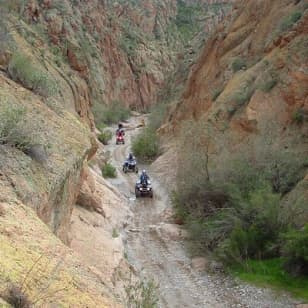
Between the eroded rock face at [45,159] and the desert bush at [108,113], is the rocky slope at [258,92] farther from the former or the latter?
the desert bush at [108,113]

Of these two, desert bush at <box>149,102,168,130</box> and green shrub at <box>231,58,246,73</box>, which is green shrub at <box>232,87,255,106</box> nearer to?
green shrub at <box>231,58,246,73</box>

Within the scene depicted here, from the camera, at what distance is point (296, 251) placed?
12.9 meters

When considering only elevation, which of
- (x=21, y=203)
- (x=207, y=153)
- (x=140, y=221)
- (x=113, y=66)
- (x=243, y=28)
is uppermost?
(x=113, y=66)

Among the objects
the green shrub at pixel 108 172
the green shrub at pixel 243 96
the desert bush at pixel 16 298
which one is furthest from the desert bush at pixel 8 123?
the green shrub at pixel 108 172

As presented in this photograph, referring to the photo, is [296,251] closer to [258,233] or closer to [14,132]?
[258,233]

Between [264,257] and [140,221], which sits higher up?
[140,221]

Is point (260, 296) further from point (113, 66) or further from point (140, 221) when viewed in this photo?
point (113, 66)

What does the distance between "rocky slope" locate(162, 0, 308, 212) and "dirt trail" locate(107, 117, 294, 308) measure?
3.09 metres

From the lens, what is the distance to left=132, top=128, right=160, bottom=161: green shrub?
37.9 m

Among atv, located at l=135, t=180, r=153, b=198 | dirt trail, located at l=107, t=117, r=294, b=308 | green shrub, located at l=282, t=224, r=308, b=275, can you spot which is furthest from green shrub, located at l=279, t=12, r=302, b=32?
green shrub, located at l=282, t=224, r=308, b=275

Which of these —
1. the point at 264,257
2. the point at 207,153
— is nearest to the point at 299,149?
the point at 207,153

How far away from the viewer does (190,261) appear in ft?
54.2

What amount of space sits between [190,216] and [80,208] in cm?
465

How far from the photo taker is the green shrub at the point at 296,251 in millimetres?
12782
